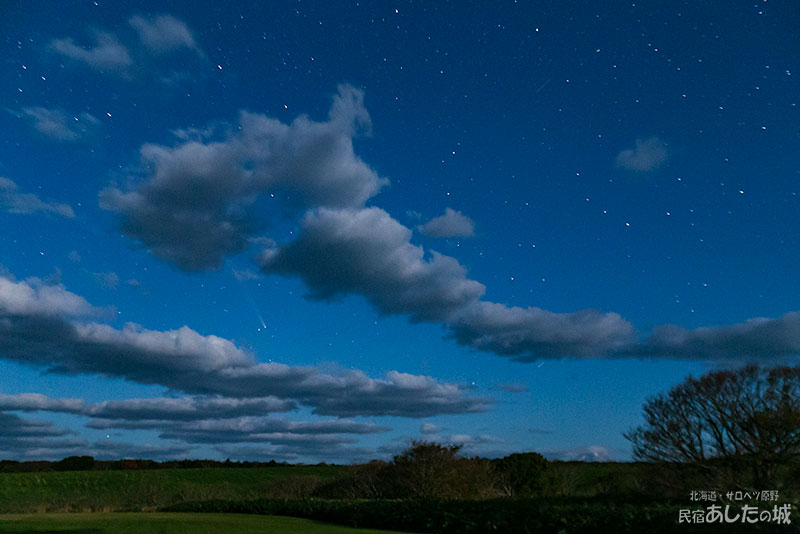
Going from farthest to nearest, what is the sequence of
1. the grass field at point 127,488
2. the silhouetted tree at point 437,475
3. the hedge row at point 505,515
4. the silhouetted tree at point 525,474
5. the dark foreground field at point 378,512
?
the grass field at point 127,488 → the silhouetted tree at point 525,474 → the silhouetted tree at point 437,475 → the dark foreground field at point 378,512 → the hedge row at point 505,515

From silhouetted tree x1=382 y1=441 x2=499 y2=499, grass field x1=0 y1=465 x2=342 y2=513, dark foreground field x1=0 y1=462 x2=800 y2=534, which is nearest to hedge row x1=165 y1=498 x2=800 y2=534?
dark foreground field x1=0 y1=462 x2=800 y2=534

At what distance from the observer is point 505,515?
19.3 meters

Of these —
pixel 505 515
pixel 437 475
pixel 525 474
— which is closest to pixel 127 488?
pixel 437 475

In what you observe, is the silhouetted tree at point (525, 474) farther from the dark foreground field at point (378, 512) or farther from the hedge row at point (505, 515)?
the hedge row at point (505, 515)

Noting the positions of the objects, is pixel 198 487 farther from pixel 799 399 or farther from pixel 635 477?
pixel 799 399

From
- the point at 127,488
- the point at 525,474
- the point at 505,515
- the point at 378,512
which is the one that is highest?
the point at 525,474

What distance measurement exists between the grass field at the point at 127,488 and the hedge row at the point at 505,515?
36.8 ft

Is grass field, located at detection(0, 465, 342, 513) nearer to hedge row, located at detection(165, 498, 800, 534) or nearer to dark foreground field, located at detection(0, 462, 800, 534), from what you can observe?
dark foreground field, located at detection(0, 462, 800, 534)

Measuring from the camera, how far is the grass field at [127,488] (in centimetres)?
3541

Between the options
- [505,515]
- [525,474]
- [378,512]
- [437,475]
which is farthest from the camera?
[525,474]

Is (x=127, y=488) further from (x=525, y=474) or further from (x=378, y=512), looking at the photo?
(x=525, y=474)

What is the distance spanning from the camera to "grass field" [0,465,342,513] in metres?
35.4

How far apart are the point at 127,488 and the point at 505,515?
3329cm

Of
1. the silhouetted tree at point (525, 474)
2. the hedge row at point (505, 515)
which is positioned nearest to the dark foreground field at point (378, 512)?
the hedge row at point (505, 515)
